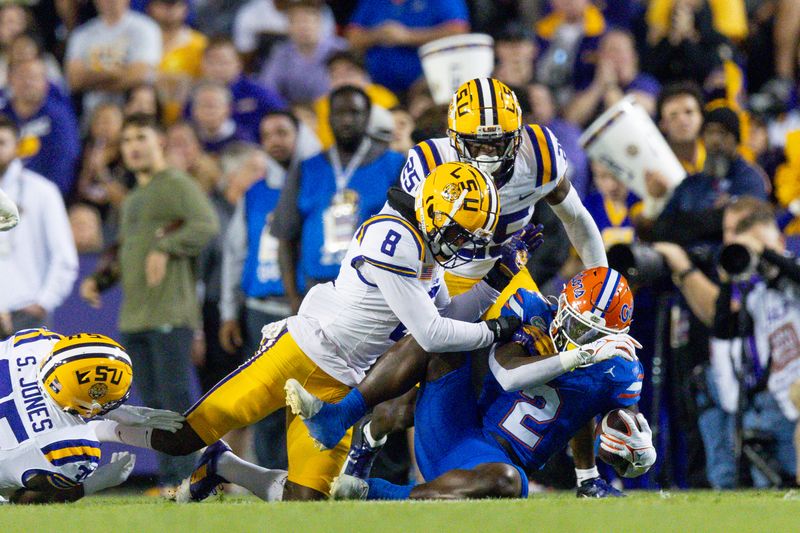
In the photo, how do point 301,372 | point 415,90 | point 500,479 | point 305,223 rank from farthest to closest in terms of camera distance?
point 415,90 → point 305,223 → point 301,372 → point 500,479

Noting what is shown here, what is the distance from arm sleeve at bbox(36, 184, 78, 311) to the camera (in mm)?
8797

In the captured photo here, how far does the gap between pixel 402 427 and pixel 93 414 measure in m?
1.38

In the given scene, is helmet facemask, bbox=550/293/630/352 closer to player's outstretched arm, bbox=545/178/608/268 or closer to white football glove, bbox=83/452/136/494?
player's outstretched arm, bbox=545/178/608/268

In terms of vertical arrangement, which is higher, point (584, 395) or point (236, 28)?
point (236, 28)

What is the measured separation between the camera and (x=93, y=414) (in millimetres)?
5695

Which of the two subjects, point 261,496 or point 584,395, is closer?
point 584,395

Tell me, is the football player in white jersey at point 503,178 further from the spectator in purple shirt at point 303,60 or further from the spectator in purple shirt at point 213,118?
the spectator in purple shirt at point 303,60

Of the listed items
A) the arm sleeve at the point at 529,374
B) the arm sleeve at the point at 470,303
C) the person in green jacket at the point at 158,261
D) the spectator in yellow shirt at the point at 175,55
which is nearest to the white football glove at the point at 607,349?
the arm sleeve at the point at 529,374

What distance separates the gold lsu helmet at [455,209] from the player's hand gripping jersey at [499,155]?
0.21 metres

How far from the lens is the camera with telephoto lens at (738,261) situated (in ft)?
23.0

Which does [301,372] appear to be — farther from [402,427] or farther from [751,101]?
[751,101]

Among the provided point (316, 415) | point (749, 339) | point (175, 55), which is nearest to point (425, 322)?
point (316, 415)

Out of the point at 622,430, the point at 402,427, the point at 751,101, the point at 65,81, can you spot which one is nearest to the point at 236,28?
the point at 65,81

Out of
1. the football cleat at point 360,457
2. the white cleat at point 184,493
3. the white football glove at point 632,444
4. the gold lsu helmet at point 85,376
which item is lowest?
the white cleat at point 184,493
